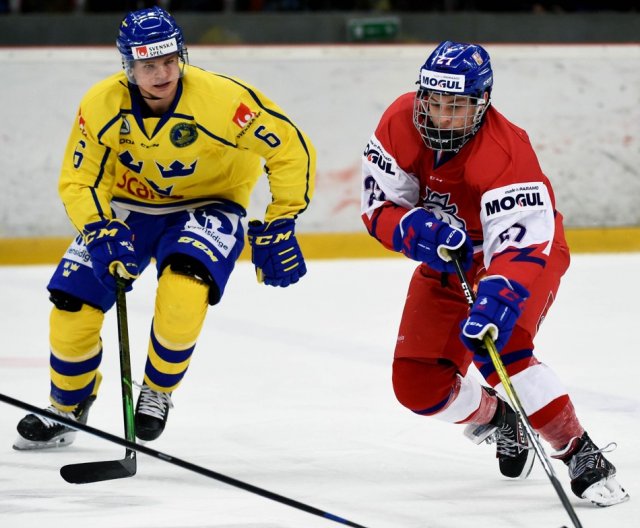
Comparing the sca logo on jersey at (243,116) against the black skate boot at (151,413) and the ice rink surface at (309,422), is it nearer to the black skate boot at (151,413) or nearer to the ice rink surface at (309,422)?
the black skate boot at (151,413)

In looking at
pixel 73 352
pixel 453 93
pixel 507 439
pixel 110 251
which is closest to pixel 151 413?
pixel 73 352

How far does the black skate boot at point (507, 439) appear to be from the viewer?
3.01m

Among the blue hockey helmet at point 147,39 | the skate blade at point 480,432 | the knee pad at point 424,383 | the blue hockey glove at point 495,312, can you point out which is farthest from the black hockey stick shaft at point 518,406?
the blue hockey helmet at point 147,39

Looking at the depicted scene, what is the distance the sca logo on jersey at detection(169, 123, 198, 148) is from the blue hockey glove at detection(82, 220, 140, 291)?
257 millimetres

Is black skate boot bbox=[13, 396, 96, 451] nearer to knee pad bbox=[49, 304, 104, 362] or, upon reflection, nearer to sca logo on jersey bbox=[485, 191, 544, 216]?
knee pad bbox=[49, 304, 104, 362]

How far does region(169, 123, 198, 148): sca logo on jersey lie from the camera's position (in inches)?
125

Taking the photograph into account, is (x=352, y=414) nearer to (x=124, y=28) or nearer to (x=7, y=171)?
(x=124, y=28)

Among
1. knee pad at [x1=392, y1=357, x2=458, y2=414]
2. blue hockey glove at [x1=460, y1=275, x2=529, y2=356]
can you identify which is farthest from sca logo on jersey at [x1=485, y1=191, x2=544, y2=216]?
knee pad at [x1=392, y1=357, x2=458, y2=414]

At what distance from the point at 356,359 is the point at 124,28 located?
1.59m

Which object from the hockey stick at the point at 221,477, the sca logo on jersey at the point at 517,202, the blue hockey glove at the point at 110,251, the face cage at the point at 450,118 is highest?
the face cage at the point at 450,118

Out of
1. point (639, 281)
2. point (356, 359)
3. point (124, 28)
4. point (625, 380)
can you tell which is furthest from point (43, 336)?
point (639, 281)

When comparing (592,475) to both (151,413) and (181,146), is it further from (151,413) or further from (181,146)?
(181,146)

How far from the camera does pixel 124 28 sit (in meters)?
3.10

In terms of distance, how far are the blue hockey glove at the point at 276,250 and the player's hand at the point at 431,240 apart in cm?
46
